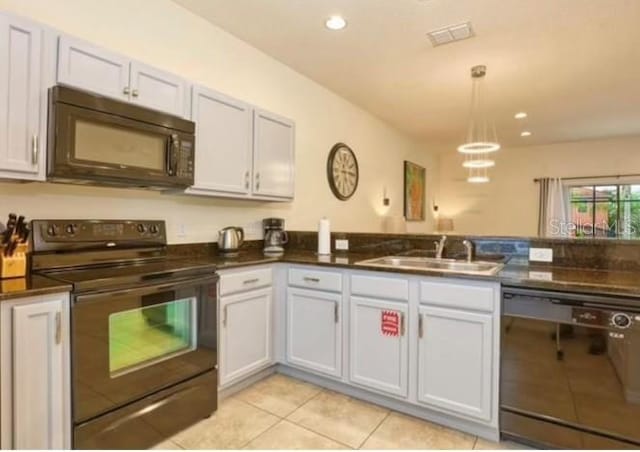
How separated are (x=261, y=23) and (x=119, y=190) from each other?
1624 millimetres

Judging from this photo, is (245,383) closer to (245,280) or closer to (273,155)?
(245,280)

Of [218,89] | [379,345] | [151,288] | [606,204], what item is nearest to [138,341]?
[151,288]

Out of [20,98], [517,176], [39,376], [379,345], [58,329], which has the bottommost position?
[379,345]

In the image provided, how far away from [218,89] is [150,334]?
1902 millimetres

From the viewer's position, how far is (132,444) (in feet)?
5.69

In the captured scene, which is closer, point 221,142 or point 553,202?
point 221,142

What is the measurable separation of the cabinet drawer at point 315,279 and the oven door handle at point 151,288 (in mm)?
643

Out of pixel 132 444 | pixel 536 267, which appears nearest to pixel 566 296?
pixel 536 267

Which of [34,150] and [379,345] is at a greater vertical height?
[34,150]

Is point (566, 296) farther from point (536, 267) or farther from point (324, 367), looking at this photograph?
point (324, 367)

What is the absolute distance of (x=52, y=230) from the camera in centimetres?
186

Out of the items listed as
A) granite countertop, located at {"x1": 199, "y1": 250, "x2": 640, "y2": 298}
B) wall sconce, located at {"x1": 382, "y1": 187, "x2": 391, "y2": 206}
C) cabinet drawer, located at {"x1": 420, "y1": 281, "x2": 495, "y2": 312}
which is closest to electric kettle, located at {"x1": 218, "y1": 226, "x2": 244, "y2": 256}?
granite countertop, located at {"x1": 199, "y1": 250, "x2": 640, "y2": 298}

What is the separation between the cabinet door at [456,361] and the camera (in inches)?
76.1

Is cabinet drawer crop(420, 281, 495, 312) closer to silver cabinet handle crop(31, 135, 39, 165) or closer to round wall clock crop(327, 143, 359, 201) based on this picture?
silver cabinet handle crop(31, 135, 39, 165)
